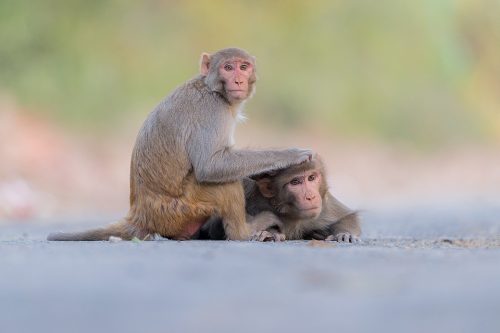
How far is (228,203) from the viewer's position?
26.4ft

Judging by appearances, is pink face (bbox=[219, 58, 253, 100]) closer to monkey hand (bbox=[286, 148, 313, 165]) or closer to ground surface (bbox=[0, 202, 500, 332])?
monkey hand (bbox=[286, 148, 313, 165])

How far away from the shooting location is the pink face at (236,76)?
330 inches

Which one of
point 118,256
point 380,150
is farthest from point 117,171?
point 118,256

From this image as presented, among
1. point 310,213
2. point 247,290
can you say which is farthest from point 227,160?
point 247,290

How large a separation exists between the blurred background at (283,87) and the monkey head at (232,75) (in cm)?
1192

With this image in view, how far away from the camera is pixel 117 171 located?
25.3 metres

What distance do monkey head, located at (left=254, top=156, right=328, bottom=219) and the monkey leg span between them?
46 centimetres

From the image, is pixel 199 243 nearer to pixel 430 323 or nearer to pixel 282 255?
pixel 282 255

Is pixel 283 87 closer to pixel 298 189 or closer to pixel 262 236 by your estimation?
pixel 298 189

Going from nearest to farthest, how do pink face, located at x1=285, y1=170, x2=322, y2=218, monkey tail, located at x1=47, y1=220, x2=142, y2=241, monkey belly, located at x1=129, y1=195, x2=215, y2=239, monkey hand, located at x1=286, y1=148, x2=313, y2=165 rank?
monkey belly, located at x1=129, y1=195, x2=215, y2=239, monkey hand, located at x1=286, y1=148, x2=313, y2=165, pink face, located at x1=285, y1=170, x2=322, y2=218, monkey tail, located at x1=47, y1=220, x2=142, y2=241

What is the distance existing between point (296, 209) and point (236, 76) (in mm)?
1226

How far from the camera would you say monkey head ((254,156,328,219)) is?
329 inches

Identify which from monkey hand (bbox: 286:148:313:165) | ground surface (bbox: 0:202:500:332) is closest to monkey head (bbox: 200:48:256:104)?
monkey hand (bbox: 286:148:313:165)

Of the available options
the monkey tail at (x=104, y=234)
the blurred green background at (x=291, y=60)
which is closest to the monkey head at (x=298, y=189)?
the monkey tail at (x=104, y=234)
